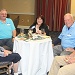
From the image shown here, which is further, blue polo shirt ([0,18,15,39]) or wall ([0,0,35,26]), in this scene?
wall ([0,0,35,26])

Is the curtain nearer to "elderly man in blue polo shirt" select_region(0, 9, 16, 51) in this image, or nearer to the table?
"elderly man in blue polo shirt" select_region(0, 9, 16, 51)

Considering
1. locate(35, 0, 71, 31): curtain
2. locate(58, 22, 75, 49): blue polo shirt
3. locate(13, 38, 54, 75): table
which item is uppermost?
locate(35, 0, 71, 31): curtain

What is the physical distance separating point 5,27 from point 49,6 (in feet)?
13.6

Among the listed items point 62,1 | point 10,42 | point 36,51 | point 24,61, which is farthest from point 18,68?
point 62,1

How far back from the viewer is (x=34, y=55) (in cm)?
352

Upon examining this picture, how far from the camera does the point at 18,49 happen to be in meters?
3.64

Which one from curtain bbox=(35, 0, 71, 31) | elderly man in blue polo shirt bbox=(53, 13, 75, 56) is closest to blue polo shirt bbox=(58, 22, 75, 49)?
elderly man in blue polo shirt bbox=(53, 13, 75, 56)

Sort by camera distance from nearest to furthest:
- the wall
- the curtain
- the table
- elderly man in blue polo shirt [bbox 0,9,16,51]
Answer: the table → elderly man in blue polo shirt [bbox 0,9,16,51] → the curtain → the wall

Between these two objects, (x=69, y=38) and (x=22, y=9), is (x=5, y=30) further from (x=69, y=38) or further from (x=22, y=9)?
(x=22, y=9)

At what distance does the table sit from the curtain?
15.2 ft

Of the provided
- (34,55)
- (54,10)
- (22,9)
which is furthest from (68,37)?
(22,9)

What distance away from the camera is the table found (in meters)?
3.49

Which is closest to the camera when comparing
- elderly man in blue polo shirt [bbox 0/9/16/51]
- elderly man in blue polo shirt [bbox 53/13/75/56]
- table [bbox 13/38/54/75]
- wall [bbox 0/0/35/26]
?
table [bbox 13/38/54/75]

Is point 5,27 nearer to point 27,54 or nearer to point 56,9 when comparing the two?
point 27,54
